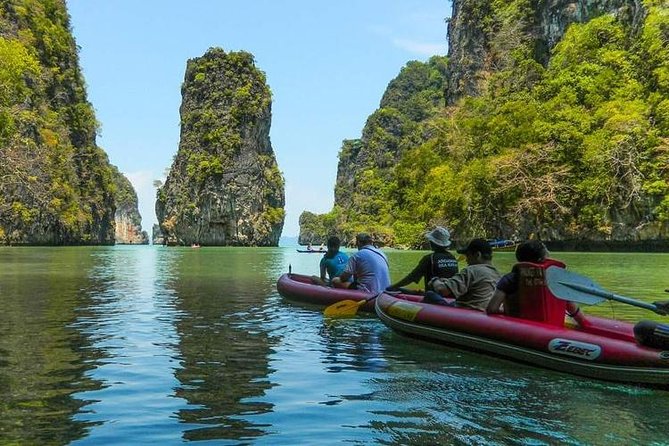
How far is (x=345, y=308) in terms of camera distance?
11.2 m

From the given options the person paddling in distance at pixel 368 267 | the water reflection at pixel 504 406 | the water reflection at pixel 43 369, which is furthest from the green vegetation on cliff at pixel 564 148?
the water reflection at pixel 504 406

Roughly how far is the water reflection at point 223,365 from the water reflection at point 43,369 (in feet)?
2.82

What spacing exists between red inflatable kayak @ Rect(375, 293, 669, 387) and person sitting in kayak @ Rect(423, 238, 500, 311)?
21 cm

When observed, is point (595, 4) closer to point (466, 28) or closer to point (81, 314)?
point (466, 28)

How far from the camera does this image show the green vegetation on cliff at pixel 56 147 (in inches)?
2468

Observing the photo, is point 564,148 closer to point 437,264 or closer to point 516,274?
point 437,264

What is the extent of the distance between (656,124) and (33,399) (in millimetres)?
43731

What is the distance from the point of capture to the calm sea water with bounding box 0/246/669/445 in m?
4.80

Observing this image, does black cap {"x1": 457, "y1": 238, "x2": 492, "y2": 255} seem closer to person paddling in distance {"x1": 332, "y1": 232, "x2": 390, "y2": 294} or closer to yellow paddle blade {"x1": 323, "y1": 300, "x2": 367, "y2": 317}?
yellow paddle blade {"x1": 323, "y1": 300, "x2": 367, "y2": 317}

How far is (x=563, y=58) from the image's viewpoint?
53.4 m

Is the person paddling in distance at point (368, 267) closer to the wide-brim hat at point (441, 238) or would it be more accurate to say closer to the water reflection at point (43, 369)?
the wide-brim hat at point (441, 238)

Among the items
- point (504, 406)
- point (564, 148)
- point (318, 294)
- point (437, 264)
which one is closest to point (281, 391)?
point (504, 406)

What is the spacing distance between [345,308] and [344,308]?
17 millimetres

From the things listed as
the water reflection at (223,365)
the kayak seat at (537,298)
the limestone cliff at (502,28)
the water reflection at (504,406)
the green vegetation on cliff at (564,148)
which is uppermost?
the limestone cliff at (502,28)
